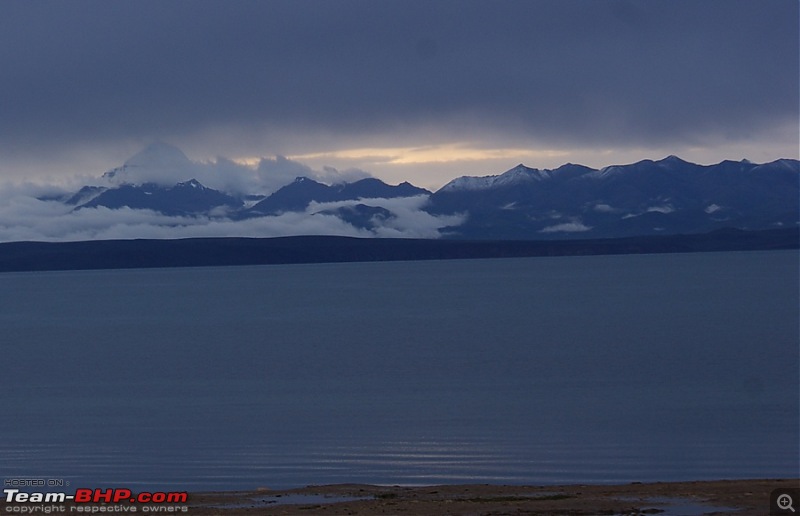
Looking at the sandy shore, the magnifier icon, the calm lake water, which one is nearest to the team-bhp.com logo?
the sandy shore

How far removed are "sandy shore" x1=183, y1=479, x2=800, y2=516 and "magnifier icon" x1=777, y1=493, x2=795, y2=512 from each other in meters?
0.29

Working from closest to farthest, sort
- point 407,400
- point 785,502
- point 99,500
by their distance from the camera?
1. point 785,502
2. point 99,500
3. point 407,400

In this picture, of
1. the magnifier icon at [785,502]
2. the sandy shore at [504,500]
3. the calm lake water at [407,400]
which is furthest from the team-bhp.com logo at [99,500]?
the magnifier icon at [785,502]

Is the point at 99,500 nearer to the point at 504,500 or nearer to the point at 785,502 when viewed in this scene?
the point at 504,500

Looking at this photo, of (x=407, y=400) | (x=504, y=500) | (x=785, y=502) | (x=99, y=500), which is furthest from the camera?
(x=407, y=400)

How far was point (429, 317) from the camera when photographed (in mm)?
107812

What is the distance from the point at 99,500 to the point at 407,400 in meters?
23.0

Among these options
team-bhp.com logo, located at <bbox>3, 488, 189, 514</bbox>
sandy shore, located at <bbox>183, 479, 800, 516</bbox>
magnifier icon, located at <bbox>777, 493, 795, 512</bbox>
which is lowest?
team-bhp.com logo, located at <bbox>3, 488, 189, 514</bbox>

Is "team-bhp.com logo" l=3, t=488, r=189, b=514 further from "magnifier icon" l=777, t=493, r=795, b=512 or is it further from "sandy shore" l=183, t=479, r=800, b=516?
"magnifier icon" l=777, t=493, r=795, b=512

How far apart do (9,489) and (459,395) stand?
23.4 meters

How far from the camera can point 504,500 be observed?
24922mm

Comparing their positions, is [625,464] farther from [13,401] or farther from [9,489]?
[13,401]

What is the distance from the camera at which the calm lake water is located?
108 ft

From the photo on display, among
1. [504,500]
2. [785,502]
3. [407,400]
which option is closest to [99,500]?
[504,500]
